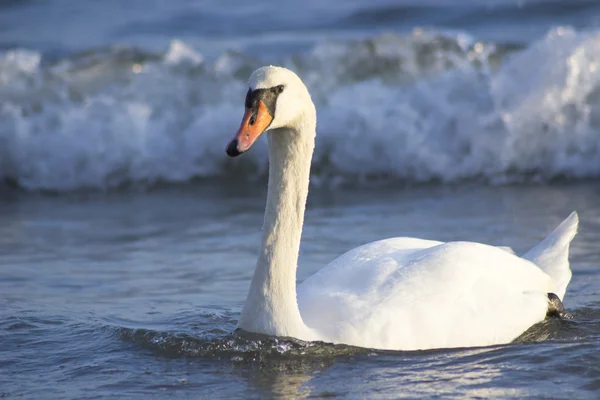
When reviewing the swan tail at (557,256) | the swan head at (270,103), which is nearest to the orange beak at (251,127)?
the swan head at (270,103)

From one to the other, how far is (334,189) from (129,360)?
6.32 metres

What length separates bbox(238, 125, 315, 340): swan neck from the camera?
5953mm

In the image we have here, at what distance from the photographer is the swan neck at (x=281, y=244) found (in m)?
5.95

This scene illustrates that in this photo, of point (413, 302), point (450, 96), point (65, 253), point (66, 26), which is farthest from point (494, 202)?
point (66, 26)

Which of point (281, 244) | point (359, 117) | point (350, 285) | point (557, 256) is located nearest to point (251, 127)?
point (281, 244)

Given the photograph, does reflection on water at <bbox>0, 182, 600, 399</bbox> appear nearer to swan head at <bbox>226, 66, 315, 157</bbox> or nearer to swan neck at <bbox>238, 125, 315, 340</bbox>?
swan neck at <bbox>238, 125, 315, 340</bbox>

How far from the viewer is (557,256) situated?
736 centimetres

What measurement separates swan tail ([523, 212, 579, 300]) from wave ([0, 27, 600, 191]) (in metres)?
4.66

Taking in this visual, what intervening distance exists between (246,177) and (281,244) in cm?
723

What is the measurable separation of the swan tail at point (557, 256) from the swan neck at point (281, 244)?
2.00 meters

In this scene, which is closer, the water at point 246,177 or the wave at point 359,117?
the water at point 246,177

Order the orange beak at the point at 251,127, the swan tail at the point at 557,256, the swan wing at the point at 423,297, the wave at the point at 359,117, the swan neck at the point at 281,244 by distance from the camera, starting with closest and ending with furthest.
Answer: the orange beak at the point at 251,127 → the swan neck at the point at 281,244 → the swan wing at the point at 423,297 → the swan tail at the point at 557,256 → the wave at the point at 359,117

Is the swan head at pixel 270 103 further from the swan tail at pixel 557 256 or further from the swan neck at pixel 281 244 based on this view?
the swan tail at pixel 557 256

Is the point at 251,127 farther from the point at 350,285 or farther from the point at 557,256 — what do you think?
the point at 557,256
